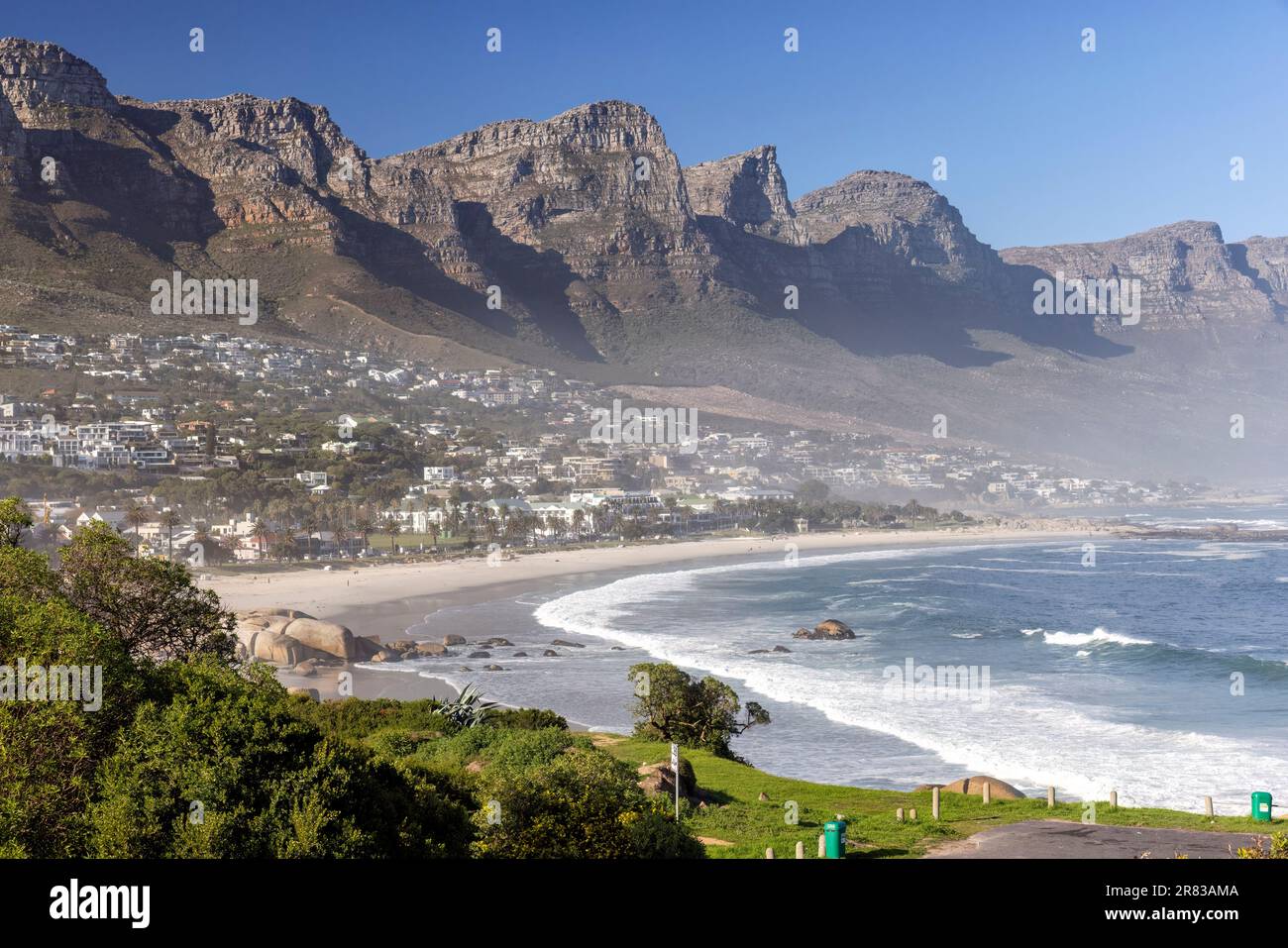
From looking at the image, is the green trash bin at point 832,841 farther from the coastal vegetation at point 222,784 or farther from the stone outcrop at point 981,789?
the stone outcrop at point 981,789

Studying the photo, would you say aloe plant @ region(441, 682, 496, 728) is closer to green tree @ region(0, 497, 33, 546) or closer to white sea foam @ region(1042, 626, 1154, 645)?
green tree @ region(0, 497, 33, 546)

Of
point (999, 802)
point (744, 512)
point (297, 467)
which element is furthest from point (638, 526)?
point (999, 802)

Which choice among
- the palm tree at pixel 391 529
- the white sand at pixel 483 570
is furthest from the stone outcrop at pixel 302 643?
the palm tree at pixel 391 529

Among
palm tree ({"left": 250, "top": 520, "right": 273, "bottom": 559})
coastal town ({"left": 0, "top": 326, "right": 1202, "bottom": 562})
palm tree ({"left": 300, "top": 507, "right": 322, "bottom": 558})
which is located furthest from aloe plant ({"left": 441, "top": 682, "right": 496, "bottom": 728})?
palm tree ({"left": 300, "top": 507, "right": 322, "bottom": 558})

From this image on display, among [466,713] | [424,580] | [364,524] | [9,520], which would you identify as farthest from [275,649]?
[364,524]
